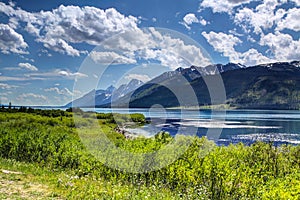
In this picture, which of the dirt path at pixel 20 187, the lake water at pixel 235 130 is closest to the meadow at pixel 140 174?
the dirt path at pixel 20 187

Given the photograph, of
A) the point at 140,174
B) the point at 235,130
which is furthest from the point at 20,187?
the point at 235,130

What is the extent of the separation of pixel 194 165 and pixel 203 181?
0.76 metres

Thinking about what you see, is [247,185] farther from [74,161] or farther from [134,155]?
[74,161]

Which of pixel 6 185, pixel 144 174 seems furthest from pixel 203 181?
pixel 6 185

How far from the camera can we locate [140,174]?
48.7 ft

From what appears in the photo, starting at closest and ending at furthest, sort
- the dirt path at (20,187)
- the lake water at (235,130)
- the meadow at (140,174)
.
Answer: the dirt path at (20,187)
the meadow at (140,174)
the lake water at (235,130)

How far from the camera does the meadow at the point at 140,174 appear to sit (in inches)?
481

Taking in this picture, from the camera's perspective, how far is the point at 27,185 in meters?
13.7

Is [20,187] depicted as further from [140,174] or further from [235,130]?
[235,130]

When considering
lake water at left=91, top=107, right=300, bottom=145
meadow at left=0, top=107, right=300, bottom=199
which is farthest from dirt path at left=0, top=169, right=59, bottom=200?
lake water at left=91, top=107, right=300, bottom=145

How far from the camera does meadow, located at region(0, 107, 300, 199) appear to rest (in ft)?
40.1

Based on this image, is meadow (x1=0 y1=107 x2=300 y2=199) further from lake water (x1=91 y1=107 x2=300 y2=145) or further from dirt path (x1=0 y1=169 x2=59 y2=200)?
lake water (x1=91 y1=107 x2=300 y2=145)

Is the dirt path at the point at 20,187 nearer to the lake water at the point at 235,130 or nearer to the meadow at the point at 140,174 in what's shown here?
the meadow at the point at 140,174

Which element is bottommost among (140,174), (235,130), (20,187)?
(235,130)
